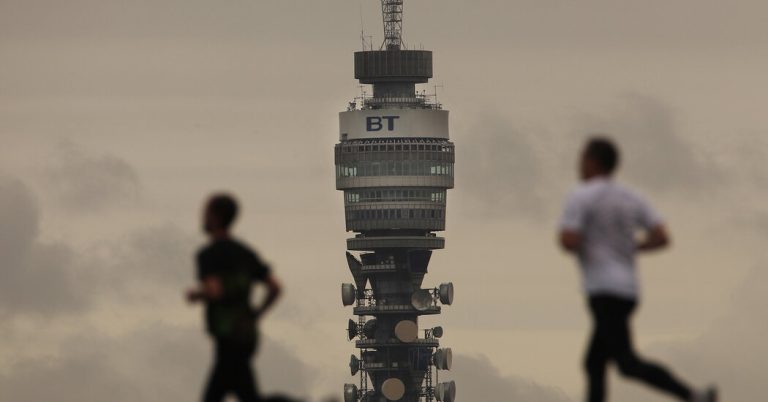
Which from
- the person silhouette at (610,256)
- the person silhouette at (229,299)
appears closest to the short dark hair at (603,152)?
the person silhouette at (610,256)

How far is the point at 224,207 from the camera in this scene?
140ft

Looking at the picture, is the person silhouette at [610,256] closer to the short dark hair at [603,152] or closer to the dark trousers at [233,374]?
the short dark hair at [603,152]

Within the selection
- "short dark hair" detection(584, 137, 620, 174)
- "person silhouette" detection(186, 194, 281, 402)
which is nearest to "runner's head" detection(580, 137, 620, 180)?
"short dark hair" detection(584, 137, 620, 174)

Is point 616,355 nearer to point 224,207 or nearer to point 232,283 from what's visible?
point 232,283

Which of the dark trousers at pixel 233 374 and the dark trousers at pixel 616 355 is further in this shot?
the dark trousers at pixel 233 374

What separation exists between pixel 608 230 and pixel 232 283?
5314mm

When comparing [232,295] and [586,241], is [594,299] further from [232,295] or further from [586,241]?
[232,295]

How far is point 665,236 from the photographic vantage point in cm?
4238

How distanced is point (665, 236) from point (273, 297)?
5.49 m

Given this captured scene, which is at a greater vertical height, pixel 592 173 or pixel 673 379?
pixel 592 173

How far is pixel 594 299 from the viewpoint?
4269 centimetres

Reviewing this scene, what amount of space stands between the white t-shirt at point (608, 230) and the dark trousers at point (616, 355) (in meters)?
0.25

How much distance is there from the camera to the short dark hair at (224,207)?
140 feet

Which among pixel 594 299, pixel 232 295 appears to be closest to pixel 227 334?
pixel 232 295
